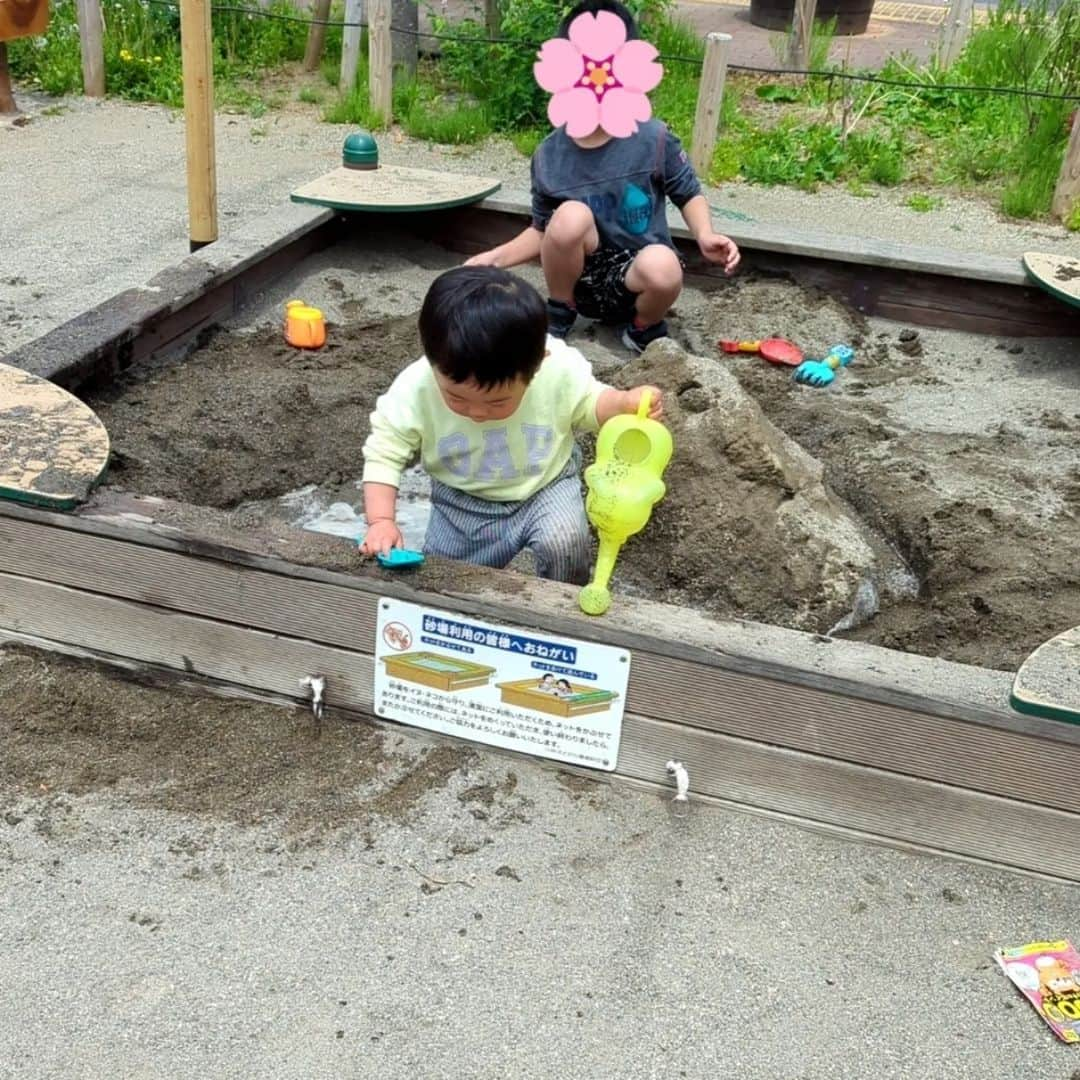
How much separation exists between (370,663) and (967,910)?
2.91 feet

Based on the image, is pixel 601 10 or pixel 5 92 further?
pixel 5 92

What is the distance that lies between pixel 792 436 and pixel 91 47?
4834mm

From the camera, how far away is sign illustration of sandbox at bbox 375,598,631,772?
1696mm

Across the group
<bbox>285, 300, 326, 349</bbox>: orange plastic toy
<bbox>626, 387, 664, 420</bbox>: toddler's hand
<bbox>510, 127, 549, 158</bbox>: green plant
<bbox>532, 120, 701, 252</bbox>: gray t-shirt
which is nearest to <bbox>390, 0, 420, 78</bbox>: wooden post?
<bbox>510, 127, 549, 158</bbox>: green plant

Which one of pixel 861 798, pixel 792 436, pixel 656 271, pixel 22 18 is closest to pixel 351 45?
pixel 22 18

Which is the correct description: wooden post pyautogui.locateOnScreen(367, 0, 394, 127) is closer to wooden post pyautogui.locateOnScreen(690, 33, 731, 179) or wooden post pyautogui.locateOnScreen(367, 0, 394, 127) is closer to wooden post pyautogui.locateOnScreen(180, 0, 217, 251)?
wooden post pyautogui.locateOnScreen(690, 33, 731, 179)

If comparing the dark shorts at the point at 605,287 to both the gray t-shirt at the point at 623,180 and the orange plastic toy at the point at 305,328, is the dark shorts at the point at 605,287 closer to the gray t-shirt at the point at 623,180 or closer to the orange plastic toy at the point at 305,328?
the gray t-shirt at the point at 623,180

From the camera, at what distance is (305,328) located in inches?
120

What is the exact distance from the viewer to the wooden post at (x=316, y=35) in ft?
21.1

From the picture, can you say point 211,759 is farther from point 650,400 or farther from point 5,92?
point 5,92

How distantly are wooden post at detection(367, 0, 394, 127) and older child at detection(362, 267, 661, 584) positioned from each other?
4.11 metres

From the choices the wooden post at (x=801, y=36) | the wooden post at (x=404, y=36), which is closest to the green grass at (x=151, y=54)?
the wooden post at (x=404, y=36)

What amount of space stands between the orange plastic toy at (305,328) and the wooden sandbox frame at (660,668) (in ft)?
4.13

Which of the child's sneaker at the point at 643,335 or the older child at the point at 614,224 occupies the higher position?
the older child at the point at 614,224
